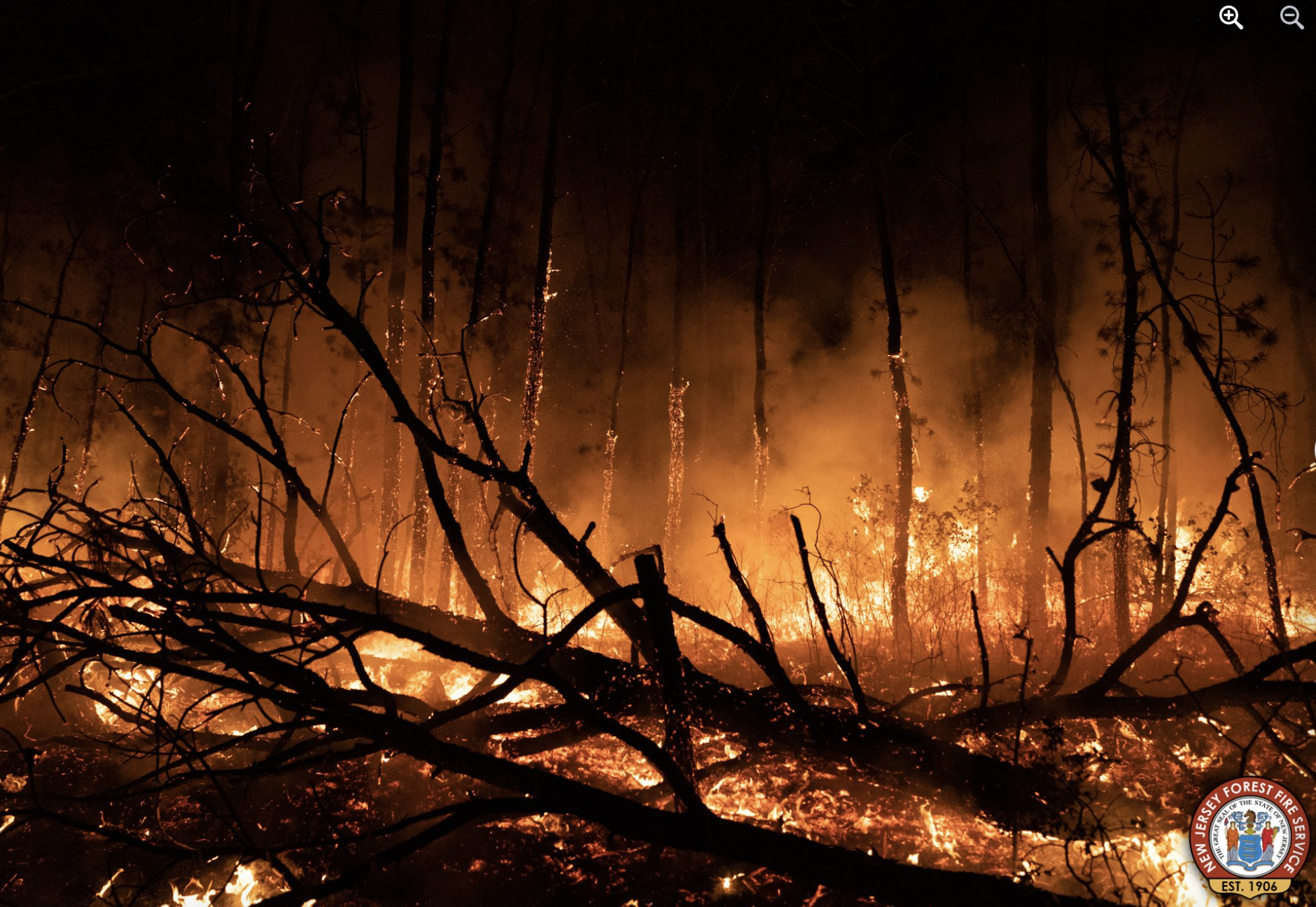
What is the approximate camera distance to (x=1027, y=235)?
582 inches

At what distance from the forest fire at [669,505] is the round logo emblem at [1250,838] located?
0.02m

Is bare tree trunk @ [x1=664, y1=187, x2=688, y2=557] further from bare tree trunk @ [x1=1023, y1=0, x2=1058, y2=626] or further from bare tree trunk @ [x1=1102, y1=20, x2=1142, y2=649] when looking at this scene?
bare tree trunk @ [x1=1102, y1=20, x2=1142, y2=649]

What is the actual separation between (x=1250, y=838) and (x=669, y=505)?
39.4ft

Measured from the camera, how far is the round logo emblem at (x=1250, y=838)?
3232mm

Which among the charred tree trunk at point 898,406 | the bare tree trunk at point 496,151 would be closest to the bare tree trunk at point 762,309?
the charred tree trunk at point 898,406

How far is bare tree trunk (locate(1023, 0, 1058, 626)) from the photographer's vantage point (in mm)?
8891

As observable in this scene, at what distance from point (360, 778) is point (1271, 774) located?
17.4 feet

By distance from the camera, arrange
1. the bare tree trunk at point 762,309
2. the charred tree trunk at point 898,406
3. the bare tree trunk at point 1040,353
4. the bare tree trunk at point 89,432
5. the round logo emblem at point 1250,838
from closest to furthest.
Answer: the round logo emblem at point 1250,838, the bare tree trunk at point 1040,353, the charred tree trunk at point 898,406, the bare tree trunk at point 762,309, the bare tree trunk at point 89,432


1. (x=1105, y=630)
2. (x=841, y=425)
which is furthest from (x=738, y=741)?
(x=841, y=425)

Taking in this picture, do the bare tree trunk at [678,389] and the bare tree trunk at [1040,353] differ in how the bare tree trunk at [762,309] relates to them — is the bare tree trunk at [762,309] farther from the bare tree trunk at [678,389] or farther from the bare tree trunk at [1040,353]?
the bare tree trunk at [1040,353]

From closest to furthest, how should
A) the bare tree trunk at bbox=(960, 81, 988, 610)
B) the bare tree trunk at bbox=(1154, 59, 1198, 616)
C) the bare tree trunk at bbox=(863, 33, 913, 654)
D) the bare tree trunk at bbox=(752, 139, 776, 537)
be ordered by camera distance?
the bare tree trunk at bbox=(863, 33, 913, 654) → the bare tree trunk at bbox=(1154, 59, 1198, 616) → the bare tree trunk at bbox=(752, 139, 776, 537) → the bare tree trunk at bbox=(960, 81, 988, 610)

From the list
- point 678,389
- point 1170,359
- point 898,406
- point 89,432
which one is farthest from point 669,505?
point 89,432

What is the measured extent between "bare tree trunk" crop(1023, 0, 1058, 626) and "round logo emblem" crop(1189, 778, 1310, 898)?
5.42 meters

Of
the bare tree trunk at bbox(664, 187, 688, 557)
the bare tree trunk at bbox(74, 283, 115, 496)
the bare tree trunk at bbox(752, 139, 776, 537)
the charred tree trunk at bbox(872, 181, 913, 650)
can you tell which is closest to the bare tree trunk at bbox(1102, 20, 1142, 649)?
the charred tree trunk at bbox(872, 181, 913, 650)
